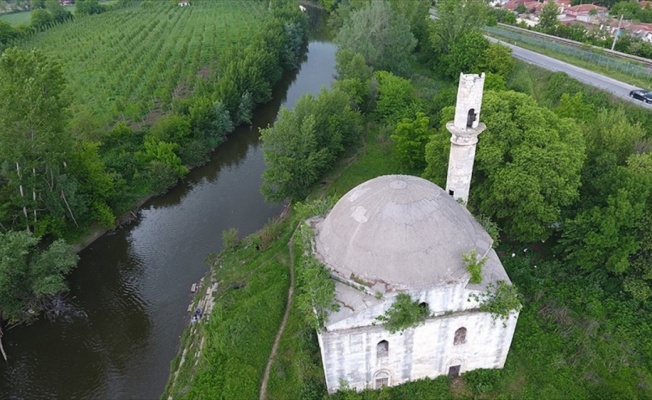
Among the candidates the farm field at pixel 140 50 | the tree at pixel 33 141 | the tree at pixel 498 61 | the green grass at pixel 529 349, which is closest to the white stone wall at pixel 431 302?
the green grass at pixel 529 349

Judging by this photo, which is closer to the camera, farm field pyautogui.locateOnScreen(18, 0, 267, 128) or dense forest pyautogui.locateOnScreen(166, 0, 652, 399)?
dense forest pyautogui.locateOnScreen(166, 0, 652, 399)

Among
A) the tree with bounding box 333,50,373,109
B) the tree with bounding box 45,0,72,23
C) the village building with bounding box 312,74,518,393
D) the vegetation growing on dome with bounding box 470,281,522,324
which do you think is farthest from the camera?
the tree with bounding box 45,0,72,23

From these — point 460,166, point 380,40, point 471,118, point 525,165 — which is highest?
point 471,118

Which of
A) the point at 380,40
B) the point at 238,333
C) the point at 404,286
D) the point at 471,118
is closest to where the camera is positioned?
the point at 404,286

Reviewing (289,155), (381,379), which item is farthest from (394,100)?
(381,379)

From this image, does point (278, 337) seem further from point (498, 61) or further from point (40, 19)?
point (40, 19)

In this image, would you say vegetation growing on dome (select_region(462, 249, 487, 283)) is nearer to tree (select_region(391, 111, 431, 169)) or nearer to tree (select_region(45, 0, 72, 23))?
tree (select_region(391, 111, 431, 169))

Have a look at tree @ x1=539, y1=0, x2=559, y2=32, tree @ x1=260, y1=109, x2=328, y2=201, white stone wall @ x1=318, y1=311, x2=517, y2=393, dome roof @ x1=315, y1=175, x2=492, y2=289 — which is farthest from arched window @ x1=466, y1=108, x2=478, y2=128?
tree @ x1=539, y1=0, x2=559, y2=32
